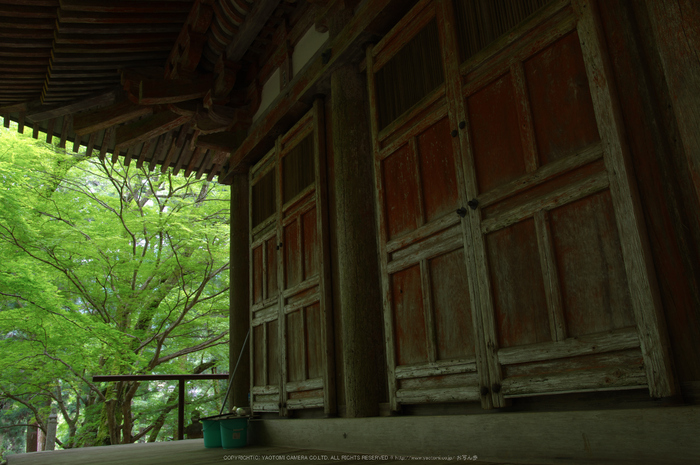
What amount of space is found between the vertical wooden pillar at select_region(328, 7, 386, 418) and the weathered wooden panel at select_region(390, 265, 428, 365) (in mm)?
291

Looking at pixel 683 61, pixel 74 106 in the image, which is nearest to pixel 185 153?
pixel 74 106

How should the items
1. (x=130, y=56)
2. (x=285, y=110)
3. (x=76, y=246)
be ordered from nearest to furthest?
(x=285, y=110) → (x=130, y=56) → (x=76, y=246)

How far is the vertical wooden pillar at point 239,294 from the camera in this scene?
5.55 metres

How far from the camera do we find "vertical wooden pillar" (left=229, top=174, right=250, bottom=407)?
5.55 meters

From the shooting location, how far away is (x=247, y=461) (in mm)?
3086

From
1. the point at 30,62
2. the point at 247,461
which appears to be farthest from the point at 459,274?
the point at 30,62

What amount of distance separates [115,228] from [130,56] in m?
5.96

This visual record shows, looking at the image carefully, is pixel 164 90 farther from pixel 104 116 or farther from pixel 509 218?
pixel 509 218

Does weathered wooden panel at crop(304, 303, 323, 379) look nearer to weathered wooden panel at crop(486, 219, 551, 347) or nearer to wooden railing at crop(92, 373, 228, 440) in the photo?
weathered wooden panel at crop(486, 219, 551, 347)

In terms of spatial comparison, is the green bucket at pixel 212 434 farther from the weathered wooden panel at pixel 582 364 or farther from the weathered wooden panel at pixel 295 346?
the weathered wooden panel at pixel 582 364

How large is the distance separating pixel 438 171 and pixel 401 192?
1.18ft

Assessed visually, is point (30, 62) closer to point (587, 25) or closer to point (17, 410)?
point (587, 25)

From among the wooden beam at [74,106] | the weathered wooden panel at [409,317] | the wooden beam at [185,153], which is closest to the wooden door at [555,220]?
the weathered wooden panel at [409,317]

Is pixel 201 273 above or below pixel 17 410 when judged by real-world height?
above
